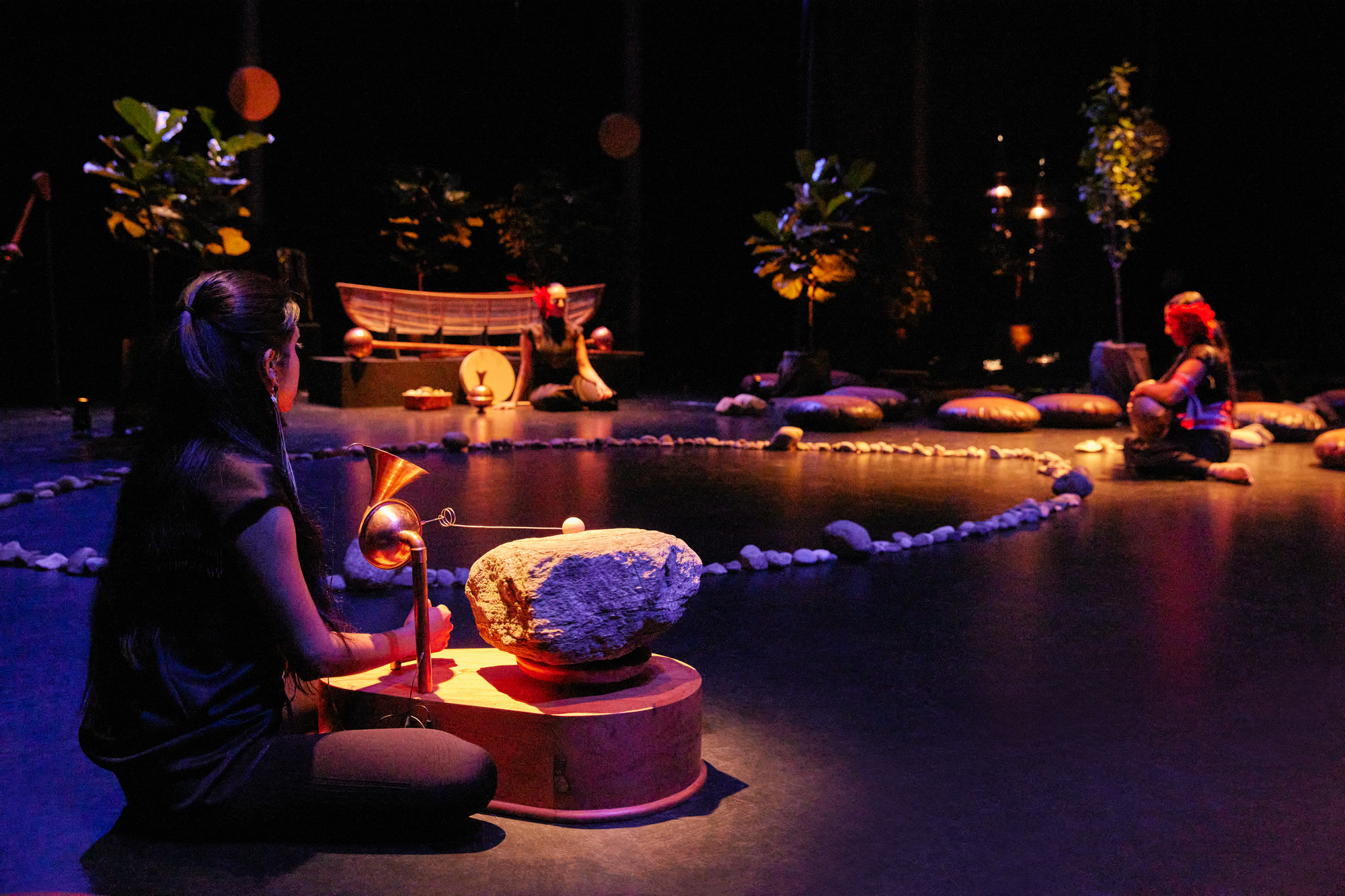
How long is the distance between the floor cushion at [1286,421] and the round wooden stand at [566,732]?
755 cm

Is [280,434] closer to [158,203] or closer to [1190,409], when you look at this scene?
[1190,409]

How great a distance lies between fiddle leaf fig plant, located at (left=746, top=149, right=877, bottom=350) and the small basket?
137 inches

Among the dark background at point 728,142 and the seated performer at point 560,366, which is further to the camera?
the dark background at point 728,142

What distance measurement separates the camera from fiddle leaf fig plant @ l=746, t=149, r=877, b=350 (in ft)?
35.5

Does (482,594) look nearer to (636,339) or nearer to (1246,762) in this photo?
(1246,762)

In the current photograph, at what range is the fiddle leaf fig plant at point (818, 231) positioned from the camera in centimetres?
1083

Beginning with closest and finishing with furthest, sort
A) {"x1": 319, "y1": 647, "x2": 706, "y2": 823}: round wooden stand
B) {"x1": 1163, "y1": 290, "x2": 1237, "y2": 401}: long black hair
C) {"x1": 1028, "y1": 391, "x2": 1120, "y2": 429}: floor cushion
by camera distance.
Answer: {"x1": 319, "y1": 647, "x2": 706, "y2": 823}: round wooden stand → {"x1": 1163, "y1": 290, "x2": 1237, "y2": 401}: long black hair → {"x1": 1028, "y1": 391, "x2": 1120, "y2": 429}: floor cushion

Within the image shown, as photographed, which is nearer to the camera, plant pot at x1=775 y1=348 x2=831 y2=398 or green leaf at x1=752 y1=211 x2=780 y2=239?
plant pot at x1=775 y1=348 x2=831 y2=398

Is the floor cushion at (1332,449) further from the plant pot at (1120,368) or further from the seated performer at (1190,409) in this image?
the plant pot at (1120,368)

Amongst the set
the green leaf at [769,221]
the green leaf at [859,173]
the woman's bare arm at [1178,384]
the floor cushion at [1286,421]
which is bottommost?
the floor cushion at [1286,421]

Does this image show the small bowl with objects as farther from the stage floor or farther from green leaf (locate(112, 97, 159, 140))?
the stage floor

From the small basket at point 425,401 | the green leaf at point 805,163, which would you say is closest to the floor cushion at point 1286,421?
the green leaf at point 805,163

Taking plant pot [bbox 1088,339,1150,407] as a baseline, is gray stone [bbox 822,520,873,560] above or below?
below

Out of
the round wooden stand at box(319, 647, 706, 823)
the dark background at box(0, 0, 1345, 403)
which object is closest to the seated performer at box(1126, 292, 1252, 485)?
the dark background at box(0, 0, 1345, 403)
